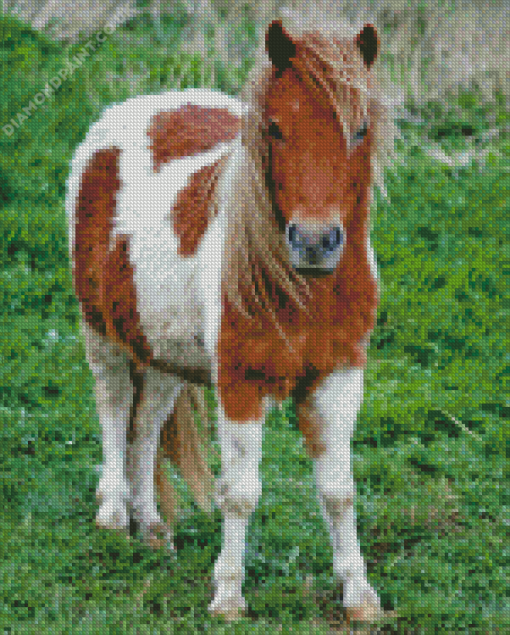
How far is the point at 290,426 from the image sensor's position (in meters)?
6.04

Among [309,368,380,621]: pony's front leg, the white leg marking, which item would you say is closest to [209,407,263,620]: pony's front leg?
[309,368,380,621]: pony's front leg

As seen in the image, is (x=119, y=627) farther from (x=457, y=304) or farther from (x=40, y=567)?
(x=457, y=304)

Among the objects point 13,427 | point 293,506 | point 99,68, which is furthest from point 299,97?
point 99,68

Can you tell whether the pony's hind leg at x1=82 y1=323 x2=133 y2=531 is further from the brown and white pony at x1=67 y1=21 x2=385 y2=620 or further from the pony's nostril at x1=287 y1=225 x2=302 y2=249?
the pony's nostril at x1=287 y1=225 x2=302 y2=249

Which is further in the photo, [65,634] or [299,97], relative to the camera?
[65,634]

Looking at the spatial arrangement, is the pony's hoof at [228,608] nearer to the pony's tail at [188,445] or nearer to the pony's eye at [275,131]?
the pony's tail at [188,445]

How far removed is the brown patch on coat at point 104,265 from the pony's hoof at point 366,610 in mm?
1227

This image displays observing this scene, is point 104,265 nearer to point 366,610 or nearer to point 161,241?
point 161,241

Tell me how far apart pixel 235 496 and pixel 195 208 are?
106 cm

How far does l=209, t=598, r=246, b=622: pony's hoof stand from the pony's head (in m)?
1.36

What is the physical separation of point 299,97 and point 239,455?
4.10 feet

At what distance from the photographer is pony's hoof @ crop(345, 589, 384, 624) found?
13.3 ft

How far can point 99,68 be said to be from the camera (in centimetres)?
930

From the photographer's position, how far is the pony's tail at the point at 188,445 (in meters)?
4.84
